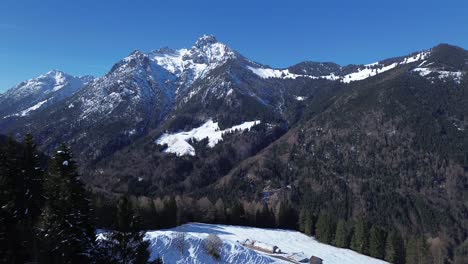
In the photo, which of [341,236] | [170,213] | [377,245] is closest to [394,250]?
[377,245]

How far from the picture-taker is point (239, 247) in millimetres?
79250

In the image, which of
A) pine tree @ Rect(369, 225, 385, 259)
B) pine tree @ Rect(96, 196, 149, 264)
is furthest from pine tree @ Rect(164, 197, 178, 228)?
pine tree @ Rect(96, 196, 149, 264)

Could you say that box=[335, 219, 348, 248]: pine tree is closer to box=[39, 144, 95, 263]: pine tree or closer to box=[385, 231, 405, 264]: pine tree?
box=[385, 231, 405, 264]: pine tree

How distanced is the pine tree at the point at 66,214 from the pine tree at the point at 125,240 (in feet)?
11.8

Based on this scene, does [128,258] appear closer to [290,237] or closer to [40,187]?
[40,187]

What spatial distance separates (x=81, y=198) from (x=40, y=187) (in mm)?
11719

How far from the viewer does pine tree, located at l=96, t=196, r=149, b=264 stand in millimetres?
34719

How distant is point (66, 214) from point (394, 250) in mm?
99777

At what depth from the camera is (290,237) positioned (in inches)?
4857

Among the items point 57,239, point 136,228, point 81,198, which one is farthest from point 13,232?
point 136,228

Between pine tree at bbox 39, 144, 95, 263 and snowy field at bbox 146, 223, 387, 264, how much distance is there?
36.7 meters

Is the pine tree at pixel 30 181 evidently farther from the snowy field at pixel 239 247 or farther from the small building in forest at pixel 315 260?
the small building in forest at pixel 315 260

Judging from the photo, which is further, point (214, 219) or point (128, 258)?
point (214, 219)

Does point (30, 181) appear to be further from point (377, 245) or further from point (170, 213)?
point (377, 245)
